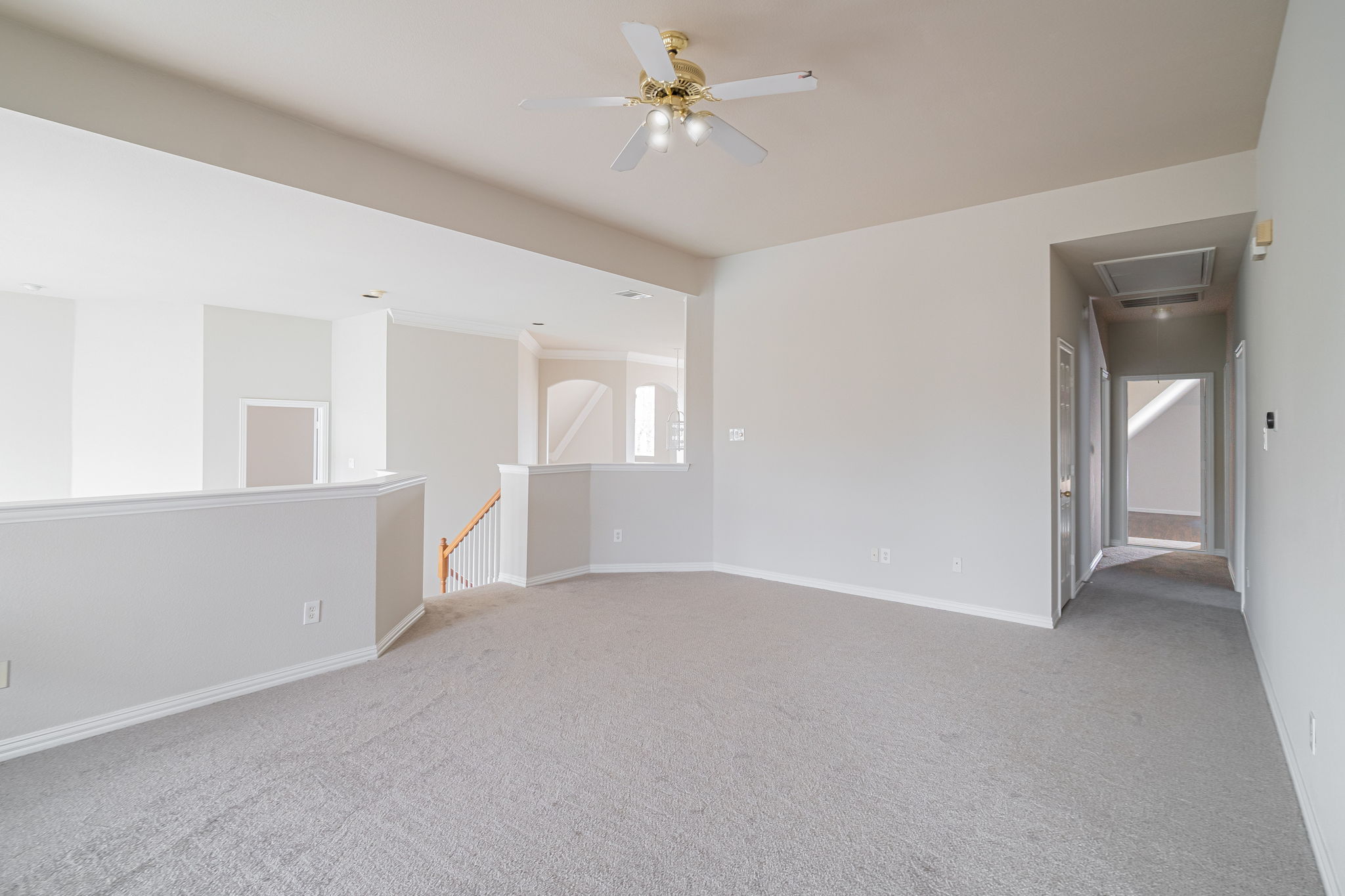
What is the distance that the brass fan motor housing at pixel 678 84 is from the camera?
258cm

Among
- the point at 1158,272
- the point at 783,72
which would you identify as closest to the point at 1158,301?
the point at 1158,272

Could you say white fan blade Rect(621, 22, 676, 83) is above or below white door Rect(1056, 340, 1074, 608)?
above

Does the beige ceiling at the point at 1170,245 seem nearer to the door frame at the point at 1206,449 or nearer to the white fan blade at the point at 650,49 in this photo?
the door frame at the point at 1206,449

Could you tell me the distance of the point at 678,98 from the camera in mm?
2629

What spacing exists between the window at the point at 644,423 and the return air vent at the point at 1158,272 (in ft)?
26.8

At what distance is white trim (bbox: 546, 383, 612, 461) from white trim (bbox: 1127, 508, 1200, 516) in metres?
9.19

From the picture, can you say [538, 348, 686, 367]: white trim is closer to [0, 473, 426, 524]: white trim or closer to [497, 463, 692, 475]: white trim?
[497, 463, 692, 475]: white trim

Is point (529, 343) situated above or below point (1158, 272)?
above

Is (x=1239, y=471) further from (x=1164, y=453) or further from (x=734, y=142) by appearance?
(x=1164, y=453)

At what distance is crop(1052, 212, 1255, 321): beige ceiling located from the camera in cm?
393

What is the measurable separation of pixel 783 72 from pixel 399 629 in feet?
12.4

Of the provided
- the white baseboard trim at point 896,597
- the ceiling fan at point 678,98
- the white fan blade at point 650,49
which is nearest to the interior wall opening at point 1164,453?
the white baseboard trim at point 896,597

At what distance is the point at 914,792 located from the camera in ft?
7.51

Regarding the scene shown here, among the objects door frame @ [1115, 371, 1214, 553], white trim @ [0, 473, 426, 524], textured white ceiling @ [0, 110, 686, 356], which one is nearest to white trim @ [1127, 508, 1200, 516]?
door frame @ [1115, 371, 1214, 553]
